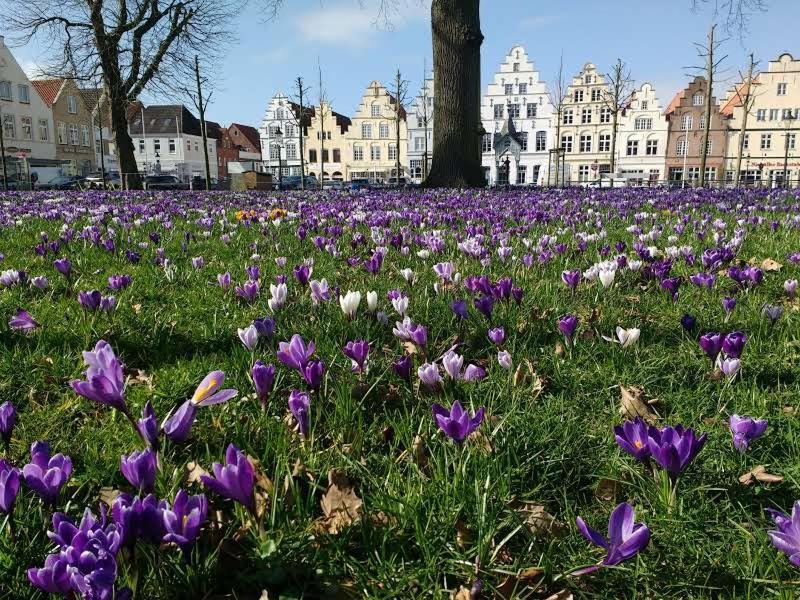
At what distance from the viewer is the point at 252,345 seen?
7.81 feet

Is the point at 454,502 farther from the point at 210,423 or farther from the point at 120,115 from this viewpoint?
the point at 120,115

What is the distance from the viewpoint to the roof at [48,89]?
216 ft

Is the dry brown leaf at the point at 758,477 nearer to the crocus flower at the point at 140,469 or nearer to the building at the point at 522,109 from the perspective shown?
the crocus flower at the point at 140,469

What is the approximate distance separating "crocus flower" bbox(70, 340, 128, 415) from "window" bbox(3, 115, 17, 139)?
69711mm

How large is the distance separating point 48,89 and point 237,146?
1250 inches

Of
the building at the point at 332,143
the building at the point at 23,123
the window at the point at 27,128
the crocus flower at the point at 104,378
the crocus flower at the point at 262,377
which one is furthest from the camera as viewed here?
the building at the point at 332,143

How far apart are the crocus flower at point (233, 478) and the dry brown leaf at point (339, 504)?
0.30 meters

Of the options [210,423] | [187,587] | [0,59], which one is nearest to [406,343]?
[210,423]

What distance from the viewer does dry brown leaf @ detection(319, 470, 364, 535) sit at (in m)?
1.57

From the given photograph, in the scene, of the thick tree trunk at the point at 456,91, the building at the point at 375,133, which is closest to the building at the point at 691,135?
the building at the point at 375,133

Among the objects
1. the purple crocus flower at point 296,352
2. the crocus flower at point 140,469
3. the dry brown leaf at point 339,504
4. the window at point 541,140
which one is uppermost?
the window at point 541,140

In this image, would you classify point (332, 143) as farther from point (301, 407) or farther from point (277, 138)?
point (301, 407)

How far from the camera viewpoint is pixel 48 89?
67250 mm

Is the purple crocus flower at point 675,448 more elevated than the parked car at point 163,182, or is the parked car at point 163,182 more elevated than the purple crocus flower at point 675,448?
the parked car at point 163,182
